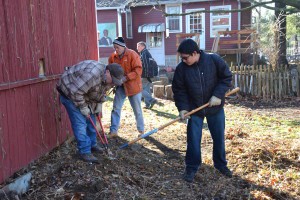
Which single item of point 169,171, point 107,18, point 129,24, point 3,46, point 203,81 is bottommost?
point 169,171

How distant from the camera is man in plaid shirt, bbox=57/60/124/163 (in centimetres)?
455

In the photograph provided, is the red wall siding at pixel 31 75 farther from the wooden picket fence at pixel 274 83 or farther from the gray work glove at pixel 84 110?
the wooden picket fence at pixel 274 83

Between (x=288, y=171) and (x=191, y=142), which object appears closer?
(x=191, y=142)

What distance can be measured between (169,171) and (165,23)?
65.9 ft


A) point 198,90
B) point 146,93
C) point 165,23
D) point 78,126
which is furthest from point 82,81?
point 165,23

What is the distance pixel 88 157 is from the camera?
15.6 ft

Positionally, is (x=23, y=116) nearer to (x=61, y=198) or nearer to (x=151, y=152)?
(x=61, y=198)

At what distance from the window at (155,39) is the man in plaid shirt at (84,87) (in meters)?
20.3

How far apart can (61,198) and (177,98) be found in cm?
200

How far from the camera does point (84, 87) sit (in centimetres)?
455

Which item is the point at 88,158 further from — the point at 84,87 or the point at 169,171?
the point at 169,171

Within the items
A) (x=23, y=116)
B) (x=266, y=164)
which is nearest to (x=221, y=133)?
(x=266, y=164)

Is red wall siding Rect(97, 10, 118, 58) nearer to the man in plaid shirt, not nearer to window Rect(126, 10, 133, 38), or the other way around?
window Rect(126, 10, 133, 38)

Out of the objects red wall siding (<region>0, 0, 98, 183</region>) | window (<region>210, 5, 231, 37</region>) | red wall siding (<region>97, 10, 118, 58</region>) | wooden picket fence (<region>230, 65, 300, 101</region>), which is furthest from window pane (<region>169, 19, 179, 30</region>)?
red wall siding (<region>0, 0, 98, 183</region>)
